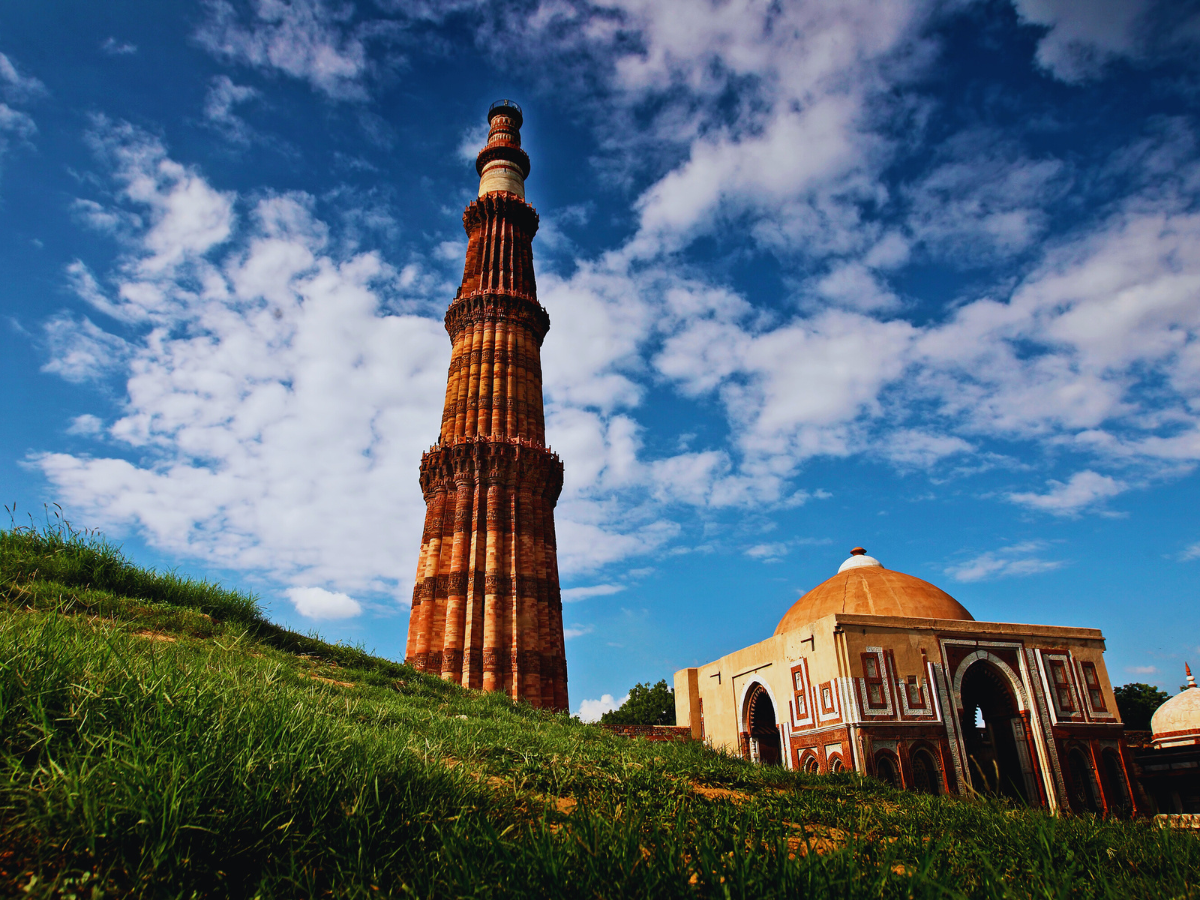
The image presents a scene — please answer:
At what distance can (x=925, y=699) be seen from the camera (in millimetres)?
13984

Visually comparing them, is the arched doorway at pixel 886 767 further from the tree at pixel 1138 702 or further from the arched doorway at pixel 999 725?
the tree at pixel 1138 702

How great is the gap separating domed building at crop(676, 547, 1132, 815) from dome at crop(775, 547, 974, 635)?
1.8 inches

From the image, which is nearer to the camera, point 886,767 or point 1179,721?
point 886,767

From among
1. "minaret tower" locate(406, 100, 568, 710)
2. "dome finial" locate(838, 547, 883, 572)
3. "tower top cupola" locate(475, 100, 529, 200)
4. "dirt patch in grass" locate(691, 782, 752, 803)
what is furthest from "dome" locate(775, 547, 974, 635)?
"tower top cupola" locate(475, 100, 529, 200)

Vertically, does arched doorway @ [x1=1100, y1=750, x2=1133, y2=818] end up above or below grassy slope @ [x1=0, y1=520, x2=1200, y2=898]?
below

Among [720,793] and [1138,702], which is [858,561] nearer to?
[720,793]

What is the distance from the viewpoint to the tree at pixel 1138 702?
32094 mm

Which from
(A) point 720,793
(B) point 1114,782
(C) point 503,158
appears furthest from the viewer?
(C) point 503,158

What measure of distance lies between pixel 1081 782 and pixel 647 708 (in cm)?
2491

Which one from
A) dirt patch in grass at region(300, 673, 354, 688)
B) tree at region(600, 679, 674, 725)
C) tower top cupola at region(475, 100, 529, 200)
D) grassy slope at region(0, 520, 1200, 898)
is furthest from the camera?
tree at region(600, 679, 674, 725)

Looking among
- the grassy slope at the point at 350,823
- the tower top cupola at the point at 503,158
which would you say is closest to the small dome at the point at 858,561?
the grassy slope at the point at 350,823

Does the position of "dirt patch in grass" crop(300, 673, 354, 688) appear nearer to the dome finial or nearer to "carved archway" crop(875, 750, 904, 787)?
"carved archway" crop(875, 750, 904, 787)

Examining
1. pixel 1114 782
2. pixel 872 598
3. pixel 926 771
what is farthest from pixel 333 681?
pixel 1114 782

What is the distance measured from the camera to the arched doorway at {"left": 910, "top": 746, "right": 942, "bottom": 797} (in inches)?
527
